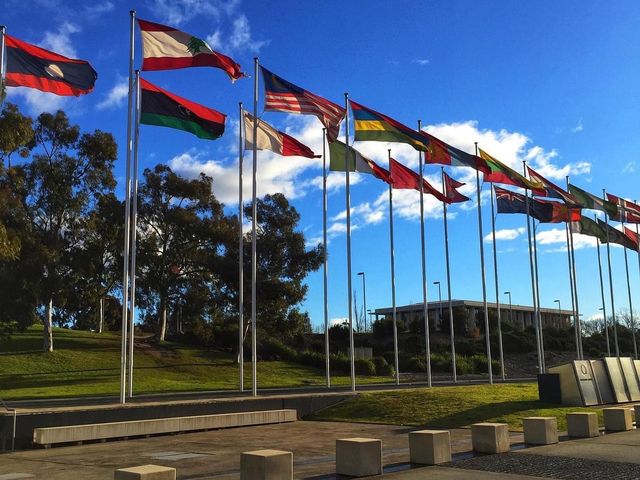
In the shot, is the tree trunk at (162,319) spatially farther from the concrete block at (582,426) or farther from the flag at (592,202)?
the concrete block at (582,426)

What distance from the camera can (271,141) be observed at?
23797 millimetres

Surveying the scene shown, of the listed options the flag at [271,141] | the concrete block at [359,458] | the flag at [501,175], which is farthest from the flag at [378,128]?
the concrete block at [359,458]

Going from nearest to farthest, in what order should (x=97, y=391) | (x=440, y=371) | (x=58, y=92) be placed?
(x=58, y=92), (x=97, y=391), (x=440, y=371)

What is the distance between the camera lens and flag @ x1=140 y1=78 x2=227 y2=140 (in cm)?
1903

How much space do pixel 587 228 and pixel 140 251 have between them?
103 ft

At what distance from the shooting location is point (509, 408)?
65.3 ft

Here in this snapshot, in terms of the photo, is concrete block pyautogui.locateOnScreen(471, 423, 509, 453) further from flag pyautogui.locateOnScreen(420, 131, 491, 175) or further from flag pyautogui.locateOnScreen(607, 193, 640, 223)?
flag pyautogui.locateOnScreen(607, 193, 640, 223)

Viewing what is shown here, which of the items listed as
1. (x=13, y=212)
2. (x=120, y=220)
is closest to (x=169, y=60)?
(x=13, y=212)

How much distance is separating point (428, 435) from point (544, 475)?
204cm

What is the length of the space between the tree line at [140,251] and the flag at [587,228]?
700 inches

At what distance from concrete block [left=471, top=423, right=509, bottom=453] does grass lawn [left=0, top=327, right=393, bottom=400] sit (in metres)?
20.2

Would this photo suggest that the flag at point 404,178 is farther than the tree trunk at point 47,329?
No

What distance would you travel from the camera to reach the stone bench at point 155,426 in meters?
14.0

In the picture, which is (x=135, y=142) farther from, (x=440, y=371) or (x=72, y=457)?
(x=440, y=371)
